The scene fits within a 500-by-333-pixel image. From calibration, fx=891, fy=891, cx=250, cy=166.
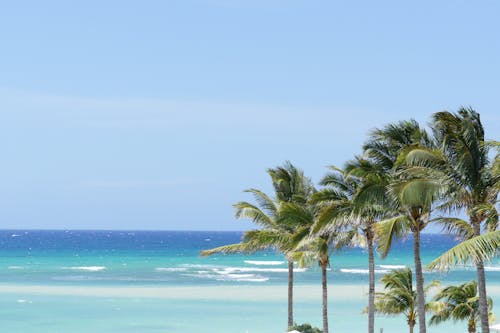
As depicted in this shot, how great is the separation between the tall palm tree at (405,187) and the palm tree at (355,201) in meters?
0.48

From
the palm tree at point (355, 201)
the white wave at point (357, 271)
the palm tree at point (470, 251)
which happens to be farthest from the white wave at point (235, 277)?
the palm tree at point (470, 251)

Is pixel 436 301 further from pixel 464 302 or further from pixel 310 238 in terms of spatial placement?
pixel 310 238

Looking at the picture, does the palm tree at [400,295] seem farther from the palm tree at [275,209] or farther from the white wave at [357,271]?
the white wave at [357,271]

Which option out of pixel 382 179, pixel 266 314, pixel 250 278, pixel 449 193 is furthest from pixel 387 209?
pixel 250 278

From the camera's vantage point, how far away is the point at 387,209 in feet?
75.6

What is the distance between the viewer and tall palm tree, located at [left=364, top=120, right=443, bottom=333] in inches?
770

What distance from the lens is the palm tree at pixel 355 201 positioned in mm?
22719

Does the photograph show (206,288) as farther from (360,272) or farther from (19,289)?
(360,272)

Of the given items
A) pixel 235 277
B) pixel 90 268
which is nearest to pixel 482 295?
pixel 235 277

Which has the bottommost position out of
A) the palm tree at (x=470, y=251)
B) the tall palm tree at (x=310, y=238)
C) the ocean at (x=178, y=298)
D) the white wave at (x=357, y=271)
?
the ocean at (x=178, y=298)

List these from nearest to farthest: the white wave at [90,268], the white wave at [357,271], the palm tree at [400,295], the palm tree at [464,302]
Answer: the palm tree at [464,302] → the palm tree at [400,295] → the white wave at [357,271] → the white wave at [90,268]

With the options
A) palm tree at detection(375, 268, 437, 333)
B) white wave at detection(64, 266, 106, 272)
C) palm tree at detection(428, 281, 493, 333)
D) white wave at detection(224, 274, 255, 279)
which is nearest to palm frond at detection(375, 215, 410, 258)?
palm tree at detection(428, 281, 493, 333)

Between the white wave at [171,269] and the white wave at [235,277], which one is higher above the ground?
the white wave at [171,269]

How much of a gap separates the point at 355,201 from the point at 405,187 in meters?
3.53
